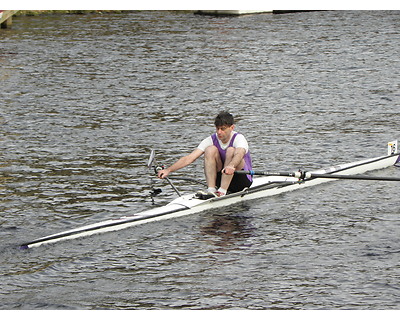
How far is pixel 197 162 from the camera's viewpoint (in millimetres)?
17109

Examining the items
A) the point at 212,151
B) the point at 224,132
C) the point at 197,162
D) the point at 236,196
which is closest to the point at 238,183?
the point at 236,196

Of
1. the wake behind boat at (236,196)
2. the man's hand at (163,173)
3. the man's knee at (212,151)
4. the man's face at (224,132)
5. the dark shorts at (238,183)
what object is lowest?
the wake behind boat at (236,196)

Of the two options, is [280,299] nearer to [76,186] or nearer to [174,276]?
[174,276]

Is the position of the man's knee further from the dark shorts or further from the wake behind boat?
the wake behind boat

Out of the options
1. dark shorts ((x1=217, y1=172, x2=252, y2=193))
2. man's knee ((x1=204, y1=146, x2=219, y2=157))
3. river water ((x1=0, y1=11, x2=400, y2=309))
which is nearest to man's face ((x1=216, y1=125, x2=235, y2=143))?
man's knee ((x1=204, y1=146, x2=219, y2=157))

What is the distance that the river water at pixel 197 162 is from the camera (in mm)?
10469

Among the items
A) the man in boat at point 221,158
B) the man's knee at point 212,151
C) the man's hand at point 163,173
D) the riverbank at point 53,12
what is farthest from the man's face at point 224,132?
the riverbank at point 53,12

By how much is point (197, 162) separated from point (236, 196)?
3373 millimetres

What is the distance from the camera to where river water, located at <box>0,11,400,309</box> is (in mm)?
10469

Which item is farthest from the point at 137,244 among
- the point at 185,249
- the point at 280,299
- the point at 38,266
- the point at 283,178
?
the point at 283,178

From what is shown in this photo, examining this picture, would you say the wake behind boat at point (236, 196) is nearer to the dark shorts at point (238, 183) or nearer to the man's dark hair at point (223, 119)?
the dark shorts at point (238, 183)

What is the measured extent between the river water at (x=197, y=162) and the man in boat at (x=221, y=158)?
0.50 meters

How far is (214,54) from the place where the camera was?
3127 centimetres

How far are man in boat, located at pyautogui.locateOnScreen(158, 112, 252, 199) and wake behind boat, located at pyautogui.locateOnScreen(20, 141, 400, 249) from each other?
21 centimetres
